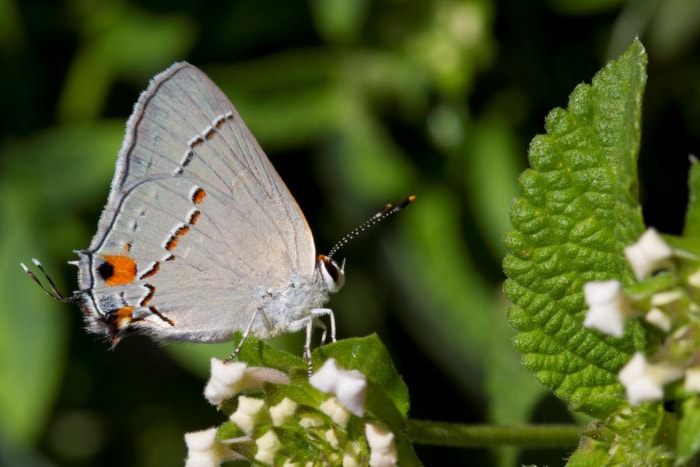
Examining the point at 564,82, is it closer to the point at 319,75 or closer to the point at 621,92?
the point at 319,75

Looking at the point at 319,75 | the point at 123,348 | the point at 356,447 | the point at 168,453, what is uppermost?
the point at 319,75

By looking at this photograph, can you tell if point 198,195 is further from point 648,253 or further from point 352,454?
point 648,253

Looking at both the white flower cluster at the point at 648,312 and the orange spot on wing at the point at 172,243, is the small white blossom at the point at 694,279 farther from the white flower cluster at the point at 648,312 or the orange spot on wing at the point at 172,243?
the orange spot on wing at the point at 172,243

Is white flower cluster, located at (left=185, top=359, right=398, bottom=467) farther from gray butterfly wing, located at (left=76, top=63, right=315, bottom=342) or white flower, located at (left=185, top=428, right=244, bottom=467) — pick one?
gray butterfly wing, located at (left=76, top=63, right=315, bottom=342)

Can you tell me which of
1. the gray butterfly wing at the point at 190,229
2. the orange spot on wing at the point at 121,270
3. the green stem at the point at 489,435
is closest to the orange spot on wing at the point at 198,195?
the gray butterfly wing at the point at 190,229

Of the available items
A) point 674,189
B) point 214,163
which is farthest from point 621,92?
point 674,189
